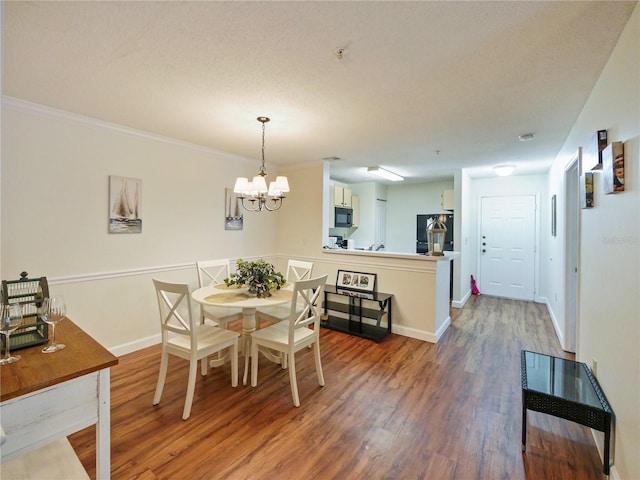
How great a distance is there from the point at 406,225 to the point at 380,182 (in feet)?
3.88

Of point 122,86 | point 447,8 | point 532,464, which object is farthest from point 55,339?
point 532,464

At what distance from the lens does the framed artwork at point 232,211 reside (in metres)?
4.05

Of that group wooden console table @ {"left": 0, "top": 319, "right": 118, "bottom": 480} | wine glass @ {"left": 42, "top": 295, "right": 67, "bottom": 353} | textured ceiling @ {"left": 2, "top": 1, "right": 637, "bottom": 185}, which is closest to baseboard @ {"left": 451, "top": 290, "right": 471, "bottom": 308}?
textured ceiling @ {"left": 2, "top": 1, "right": 637, "bottom": 185}

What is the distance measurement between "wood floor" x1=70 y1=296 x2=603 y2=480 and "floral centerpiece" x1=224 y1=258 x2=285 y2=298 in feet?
2.65

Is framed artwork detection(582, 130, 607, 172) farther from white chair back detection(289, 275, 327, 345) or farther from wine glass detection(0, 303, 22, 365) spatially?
wine glass detection(0, 303, 22, 365)

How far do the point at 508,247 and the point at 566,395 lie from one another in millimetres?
4537

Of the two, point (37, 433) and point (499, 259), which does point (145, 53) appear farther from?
point (499, 259)

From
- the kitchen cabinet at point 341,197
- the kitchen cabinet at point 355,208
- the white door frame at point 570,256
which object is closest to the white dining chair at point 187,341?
the white door frame at point 570,256

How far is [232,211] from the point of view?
413 centimetres

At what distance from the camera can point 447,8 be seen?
1341 mm

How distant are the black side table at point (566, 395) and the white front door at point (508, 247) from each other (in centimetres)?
390

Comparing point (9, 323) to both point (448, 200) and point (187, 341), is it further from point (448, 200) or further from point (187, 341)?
point (448, 200)

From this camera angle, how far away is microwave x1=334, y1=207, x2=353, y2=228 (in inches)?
223

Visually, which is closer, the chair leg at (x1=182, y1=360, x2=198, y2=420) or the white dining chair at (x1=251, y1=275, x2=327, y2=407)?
the chair leg at (x1=182, y1=360, x2=198, y2=420)
